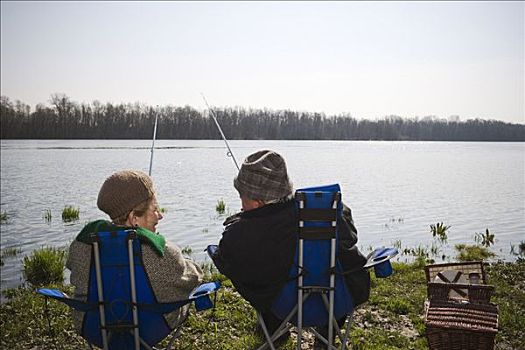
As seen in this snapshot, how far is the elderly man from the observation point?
311 cm

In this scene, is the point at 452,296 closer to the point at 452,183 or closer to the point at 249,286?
the point at 249,286

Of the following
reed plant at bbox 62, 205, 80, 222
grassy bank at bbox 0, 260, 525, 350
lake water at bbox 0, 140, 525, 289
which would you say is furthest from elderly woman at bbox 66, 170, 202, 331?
reed plant at bbox 62, 205, 80, 222

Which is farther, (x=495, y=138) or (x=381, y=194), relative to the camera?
(x=495, y=138)

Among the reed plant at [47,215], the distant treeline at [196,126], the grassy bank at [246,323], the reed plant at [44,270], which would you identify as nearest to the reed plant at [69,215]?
the reed plant at [47,215]

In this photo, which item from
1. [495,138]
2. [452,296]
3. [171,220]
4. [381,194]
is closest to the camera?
[452,296]

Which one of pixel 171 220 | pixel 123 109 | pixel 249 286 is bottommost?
pixel 171 220

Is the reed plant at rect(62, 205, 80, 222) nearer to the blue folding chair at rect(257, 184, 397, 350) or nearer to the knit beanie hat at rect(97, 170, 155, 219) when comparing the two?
the knit beanie hat at rect(97, 170, 155, 219)

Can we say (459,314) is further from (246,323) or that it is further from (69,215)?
(69,215)

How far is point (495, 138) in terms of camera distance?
94.6 meters

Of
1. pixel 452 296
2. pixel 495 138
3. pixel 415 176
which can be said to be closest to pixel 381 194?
pixel 415 176

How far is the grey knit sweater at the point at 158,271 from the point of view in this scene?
283 centimetres

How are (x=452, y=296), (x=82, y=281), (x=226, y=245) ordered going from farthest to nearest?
(x=452, y=296)
(x=226, y=245)
(x=82, y=281)

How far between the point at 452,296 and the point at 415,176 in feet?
64.9

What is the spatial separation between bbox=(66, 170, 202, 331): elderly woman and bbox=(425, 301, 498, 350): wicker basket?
1.88m
